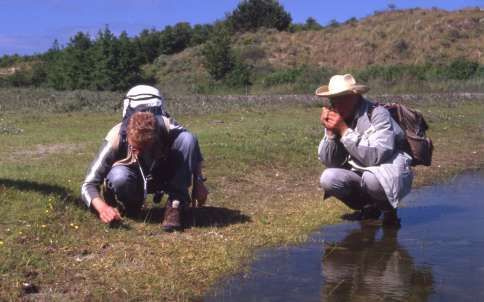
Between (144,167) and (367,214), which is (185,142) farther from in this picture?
(367,214)

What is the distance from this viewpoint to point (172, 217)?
6082mm

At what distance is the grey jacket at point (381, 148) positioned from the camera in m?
6.02

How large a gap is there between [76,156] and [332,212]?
16.5 feet

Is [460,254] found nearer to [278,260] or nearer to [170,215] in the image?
[278,260]

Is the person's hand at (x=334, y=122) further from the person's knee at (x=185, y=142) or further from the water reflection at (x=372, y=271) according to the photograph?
the person's knee at (x=185, y=142)

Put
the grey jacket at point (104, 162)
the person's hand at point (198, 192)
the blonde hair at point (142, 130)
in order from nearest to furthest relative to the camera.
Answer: the blonde hair at point (142, 130) → the grey jacket at point (104, 162) → the person's hand at point (198, 192)

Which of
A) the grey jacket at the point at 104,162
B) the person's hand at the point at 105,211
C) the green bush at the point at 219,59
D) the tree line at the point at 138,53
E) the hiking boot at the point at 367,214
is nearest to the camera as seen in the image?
the person's hand at the point at 105,211

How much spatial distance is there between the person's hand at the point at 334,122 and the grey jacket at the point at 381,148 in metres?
0.06

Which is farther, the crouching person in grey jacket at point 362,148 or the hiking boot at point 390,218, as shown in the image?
the hiking boot at point 390,218

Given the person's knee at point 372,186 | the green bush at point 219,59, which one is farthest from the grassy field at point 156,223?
the green bush at point 219,59

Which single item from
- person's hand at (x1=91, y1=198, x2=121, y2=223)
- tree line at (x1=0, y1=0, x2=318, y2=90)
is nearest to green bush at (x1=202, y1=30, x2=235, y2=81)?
tree line at (x1=0, y1=0, x2=318, y2=90)

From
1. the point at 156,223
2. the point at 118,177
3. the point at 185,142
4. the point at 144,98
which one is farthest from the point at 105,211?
the point at 144,98

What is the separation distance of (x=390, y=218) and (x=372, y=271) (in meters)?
1.45

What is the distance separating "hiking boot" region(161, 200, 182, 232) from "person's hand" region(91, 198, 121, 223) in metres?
0.39
